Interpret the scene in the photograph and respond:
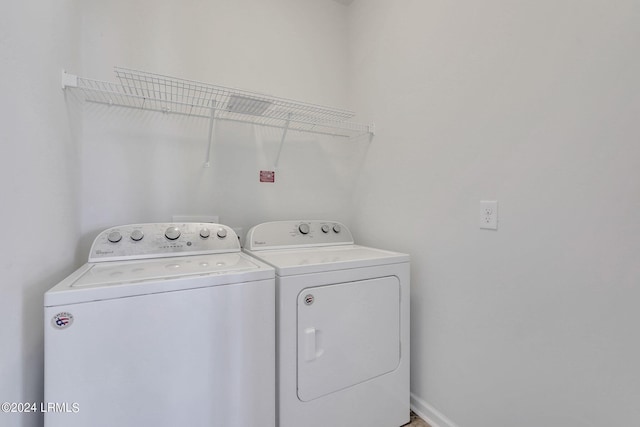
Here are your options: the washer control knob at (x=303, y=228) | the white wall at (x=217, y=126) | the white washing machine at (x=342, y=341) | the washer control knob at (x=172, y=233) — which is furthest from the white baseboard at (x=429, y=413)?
the washer control knob at (x=172, y=233)

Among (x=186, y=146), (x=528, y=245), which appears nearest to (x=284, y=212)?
(x=186, y=146)

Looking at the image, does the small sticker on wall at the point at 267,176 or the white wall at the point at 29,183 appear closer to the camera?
the white wall at the point at 29,183

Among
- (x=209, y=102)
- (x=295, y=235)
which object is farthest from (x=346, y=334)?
(x=209, y=102)

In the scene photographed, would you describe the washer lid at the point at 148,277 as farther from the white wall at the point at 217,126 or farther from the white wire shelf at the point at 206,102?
the white wire shelf at the point at 206,102

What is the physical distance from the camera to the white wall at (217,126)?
1.50 metres

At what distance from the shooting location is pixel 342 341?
1228 mm

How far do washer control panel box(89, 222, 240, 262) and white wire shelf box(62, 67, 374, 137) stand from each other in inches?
25.5

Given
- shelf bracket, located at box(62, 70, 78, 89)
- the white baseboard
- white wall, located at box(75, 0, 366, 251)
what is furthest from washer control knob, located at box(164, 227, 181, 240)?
the white baseboard

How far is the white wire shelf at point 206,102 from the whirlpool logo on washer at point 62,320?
1006mm

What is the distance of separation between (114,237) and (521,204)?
180 cm

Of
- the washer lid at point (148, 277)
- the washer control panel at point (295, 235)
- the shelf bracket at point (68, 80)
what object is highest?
the shelf bracket at point (68, 80)

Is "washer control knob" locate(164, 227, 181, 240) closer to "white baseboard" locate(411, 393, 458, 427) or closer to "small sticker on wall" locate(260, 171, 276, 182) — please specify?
"small sticker on wall" locate(260, 171, 276, 182)

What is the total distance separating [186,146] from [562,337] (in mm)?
2024

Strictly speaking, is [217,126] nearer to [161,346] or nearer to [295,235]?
[295,235]
